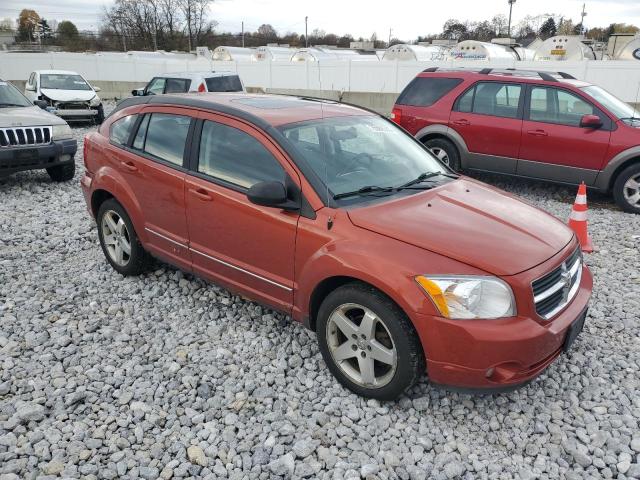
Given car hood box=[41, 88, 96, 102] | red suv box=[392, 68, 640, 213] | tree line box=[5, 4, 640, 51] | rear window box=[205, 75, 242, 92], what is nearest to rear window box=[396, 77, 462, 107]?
red suv box=[392, 68, 640, 213]

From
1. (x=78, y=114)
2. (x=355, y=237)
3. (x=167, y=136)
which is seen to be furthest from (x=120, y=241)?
(x=78, y=114)

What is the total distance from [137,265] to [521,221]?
3321 mm

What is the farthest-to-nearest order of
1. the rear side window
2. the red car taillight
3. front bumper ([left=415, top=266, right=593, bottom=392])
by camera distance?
the red car taillight → the rear side window → front bumper ([left=415, top=266, right=593, bottom=392])

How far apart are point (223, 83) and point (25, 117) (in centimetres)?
611

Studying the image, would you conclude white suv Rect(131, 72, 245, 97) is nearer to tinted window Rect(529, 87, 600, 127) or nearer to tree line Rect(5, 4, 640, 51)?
tinted window Rect(529, 87, 600, 127)

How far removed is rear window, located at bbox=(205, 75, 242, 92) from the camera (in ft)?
42.2

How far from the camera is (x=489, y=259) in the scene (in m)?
2.82

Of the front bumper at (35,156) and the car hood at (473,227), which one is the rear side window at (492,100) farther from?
the front bumper at (35,156)

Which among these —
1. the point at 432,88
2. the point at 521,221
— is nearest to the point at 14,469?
the point at 521,221

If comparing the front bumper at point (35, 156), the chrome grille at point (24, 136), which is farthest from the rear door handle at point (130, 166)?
the chrome grille at point (24, 136)

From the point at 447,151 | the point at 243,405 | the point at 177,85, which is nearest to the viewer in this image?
the point at 243,405

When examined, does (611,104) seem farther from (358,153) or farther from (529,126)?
(358,153)

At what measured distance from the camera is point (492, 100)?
805 cm

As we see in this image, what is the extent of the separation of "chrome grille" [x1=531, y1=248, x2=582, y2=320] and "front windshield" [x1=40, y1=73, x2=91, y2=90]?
51.8ft
